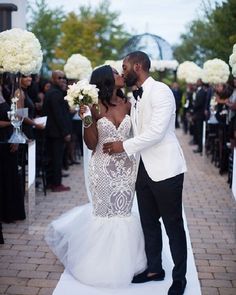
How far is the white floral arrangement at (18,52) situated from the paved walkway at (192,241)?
6.79 ft

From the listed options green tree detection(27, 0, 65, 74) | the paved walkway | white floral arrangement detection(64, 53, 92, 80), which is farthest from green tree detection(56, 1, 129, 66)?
the paved walkway

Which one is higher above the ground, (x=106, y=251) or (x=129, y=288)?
(x=106, y=251)

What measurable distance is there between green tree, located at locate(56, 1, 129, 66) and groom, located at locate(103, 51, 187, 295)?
2446cm

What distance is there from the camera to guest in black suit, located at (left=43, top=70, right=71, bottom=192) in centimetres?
846

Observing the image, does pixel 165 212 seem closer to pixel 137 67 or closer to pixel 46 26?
pixel 137 67

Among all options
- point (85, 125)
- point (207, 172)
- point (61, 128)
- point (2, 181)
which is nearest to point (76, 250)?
point (85, 125)

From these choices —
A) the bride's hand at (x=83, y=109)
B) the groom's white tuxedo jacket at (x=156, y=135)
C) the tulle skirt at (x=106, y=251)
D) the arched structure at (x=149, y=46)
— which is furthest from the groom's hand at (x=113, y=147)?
the arched structure at (x=149, y=46)

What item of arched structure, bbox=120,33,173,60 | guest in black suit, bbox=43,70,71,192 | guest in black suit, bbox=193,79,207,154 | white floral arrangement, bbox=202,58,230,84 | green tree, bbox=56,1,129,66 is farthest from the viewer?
green tree, bbox=56,1,129,66

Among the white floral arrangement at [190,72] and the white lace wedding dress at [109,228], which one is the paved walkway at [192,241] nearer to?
the white lace wedding dress at [109,228]

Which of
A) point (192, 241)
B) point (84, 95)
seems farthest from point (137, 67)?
point (192, 241)

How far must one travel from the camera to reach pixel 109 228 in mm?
4672

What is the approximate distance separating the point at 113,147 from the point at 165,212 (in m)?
Answer: 0.72

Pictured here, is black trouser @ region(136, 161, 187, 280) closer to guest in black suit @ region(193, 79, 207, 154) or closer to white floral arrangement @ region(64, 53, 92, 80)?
white floral arrangement @ region(64, 53, 92, 80)

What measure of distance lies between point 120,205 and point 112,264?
0.55 meters
